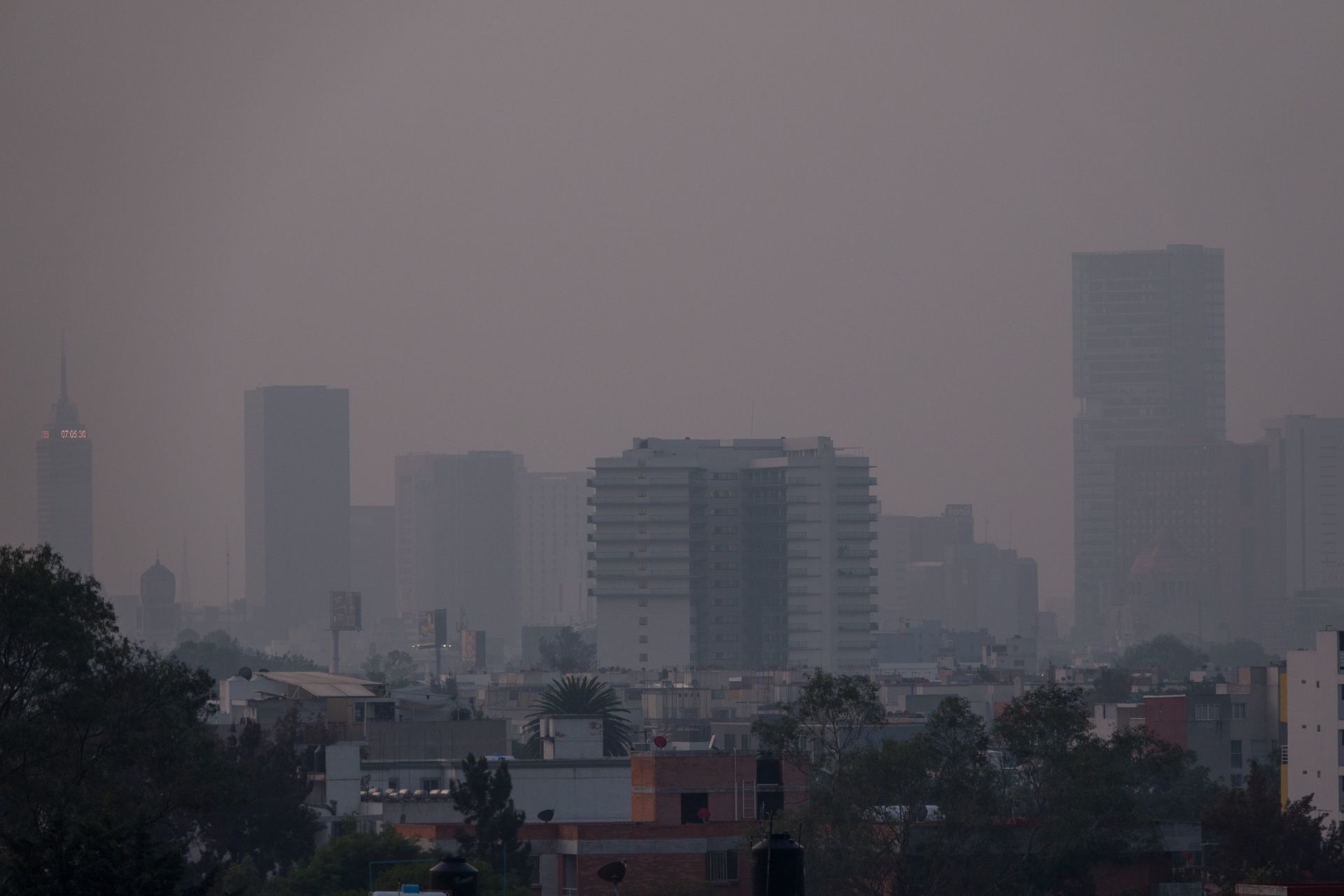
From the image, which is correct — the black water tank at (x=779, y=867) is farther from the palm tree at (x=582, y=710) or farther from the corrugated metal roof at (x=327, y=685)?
the corrugated metal roof at (x=327, y=685)

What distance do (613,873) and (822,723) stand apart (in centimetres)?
1410

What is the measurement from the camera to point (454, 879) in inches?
1028

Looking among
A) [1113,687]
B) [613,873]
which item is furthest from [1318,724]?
[1113,687]

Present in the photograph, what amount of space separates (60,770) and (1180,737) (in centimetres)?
7175

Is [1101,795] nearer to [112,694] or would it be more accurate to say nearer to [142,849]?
[112,694]

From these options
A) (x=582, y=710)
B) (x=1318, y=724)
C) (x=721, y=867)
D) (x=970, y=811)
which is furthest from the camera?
(x=582, y=710)

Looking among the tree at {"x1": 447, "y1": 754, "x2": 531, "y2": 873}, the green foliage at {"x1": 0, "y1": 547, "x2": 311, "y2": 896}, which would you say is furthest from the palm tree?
the green foliage at {"x1": 0, "y1": 547, "x2": 311, "y2": 896}

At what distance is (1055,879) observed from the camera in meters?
48.2

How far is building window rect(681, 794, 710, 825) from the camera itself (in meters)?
50.1

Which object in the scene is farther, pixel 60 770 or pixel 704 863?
pixel 704 863

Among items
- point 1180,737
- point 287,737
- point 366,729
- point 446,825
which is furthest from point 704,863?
point 1180,737

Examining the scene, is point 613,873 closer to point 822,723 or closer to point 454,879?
point 822,723

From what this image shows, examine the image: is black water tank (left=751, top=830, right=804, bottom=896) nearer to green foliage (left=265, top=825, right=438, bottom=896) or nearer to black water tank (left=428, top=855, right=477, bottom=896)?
black water tank (left=428, top=855, right=477, bottom=896)

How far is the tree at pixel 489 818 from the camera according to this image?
146ft
